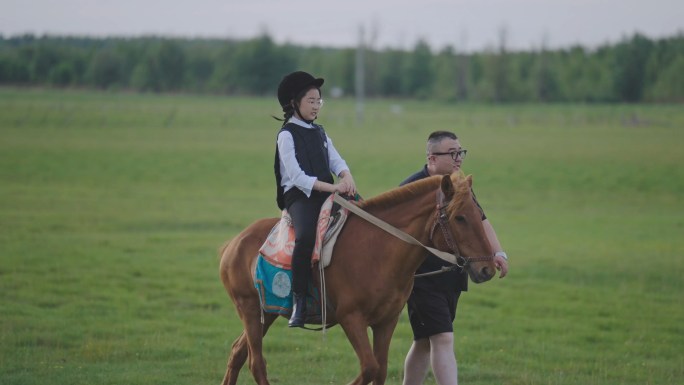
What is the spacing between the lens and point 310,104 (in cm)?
757

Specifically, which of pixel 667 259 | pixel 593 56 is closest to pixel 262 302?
pixel 667 259

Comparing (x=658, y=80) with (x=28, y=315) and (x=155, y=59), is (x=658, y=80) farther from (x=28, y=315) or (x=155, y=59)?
(x=28, y=315)

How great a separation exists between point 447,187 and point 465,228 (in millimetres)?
316

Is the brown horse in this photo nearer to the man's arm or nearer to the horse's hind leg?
the man's arm

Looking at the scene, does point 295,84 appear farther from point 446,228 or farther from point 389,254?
point 446,228

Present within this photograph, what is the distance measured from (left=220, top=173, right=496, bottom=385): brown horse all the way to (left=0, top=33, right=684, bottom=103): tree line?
77.8 meters

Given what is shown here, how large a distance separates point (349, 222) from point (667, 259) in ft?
44.1

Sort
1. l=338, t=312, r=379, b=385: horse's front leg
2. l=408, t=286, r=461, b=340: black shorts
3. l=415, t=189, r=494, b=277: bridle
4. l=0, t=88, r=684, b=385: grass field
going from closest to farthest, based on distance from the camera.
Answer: l=415, t=189, r=494, b=277: bridle, l=338, t=312, r=379, b=385: horse's front leg, l=408, t=286, r=461, b=340: black shorts, l=0, t=88, r=684, b=385: grass field

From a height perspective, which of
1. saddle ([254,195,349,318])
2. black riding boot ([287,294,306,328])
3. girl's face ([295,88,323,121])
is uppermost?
girl's face ([295,88,323,121])

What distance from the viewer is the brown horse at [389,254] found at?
6.98 metres

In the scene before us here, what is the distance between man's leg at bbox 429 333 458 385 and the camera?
25.1 feet

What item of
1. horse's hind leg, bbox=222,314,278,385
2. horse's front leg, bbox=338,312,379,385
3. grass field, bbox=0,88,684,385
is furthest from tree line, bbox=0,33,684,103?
horse's front leg, bbox=338,312,379,385

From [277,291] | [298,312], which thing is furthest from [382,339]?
[277,291]

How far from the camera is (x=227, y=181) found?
3538cm
